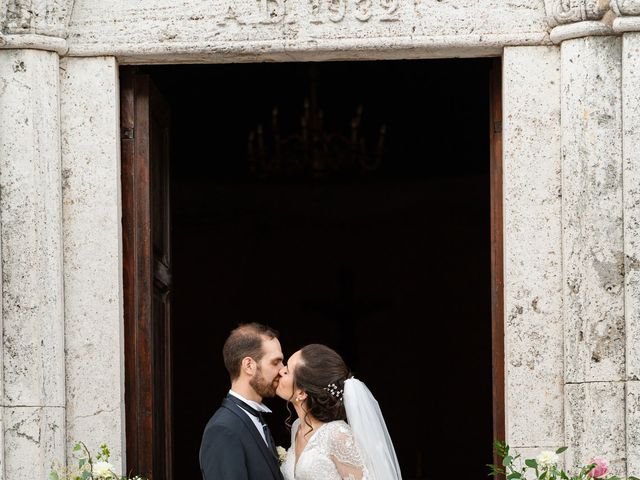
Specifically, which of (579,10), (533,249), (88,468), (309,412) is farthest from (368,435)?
(579,10)

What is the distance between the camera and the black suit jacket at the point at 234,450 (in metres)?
5.70

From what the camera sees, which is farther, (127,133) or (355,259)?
(355,259)

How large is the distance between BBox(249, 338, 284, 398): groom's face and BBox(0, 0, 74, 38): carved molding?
1.52 metres

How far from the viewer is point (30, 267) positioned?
6.03 meters

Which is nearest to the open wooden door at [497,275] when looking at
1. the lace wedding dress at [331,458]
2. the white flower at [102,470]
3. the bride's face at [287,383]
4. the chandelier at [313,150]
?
the lace wedding dress at [331,458]

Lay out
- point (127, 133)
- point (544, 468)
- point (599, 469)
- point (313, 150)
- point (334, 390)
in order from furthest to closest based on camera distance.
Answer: point (313, 150) → point (127, 133) → point (334, 390) → point (544, 468) → point (599, 469)

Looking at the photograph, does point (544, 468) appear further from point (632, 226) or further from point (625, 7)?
point (625, 7)

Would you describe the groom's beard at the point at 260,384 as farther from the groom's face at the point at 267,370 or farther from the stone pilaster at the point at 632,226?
the stone pilaster at the point at 632,226

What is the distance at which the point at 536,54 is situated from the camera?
6.07 meters

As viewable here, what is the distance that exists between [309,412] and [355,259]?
6.94 metres

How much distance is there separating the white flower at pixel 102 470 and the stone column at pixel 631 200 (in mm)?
2003

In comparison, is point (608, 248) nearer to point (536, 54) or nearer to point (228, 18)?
point (536, 54)

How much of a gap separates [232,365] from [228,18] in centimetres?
142

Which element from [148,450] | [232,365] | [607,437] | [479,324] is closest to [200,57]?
[232,365]
